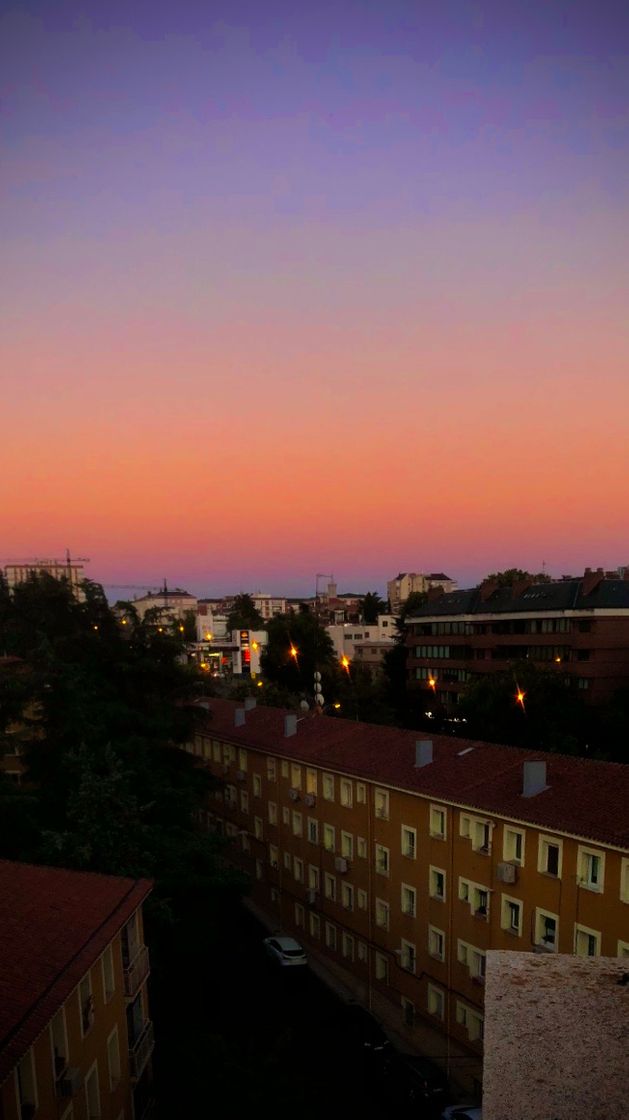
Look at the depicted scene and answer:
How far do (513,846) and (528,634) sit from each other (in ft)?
129

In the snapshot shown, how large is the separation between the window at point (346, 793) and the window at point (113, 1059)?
1463cm

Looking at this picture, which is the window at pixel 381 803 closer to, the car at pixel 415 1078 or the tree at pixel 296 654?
the car at pixel 415 1078

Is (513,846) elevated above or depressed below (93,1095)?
above

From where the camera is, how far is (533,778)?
75.4 feet

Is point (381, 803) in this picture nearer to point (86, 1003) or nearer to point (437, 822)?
point (437, 822)

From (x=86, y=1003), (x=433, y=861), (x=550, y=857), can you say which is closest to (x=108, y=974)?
(x=86, y=1003)

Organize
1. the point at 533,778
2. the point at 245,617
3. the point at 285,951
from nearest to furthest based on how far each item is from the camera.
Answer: the point at 533,778 < the point at 285,951 < the point at 245,617

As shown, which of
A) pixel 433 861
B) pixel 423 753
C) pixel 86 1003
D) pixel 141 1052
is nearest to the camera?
pixel 86 1003

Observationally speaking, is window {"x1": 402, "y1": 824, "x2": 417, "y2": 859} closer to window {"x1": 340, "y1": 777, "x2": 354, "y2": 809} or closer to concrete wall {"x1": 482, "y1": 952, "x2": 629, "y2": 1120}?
window {"x1": 340, "y1": 777, "x2": 354, "y2": 809}

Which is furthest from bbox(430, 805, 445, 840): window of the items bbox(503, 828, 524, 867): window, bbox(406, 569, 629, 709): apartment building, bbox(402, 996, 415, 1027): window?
bbox(406, 569, 629, 709): apartment building

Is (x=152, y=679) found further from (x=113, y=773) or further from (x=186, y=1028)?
(x=186, y=1028)

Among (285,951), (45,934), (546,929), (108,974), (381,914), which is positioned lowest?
(285,951)

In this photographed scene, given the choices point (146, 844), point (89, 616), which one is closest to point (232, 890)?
point (146, 844)

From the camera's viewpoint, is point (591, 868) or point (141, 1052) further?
point (591, 868)
